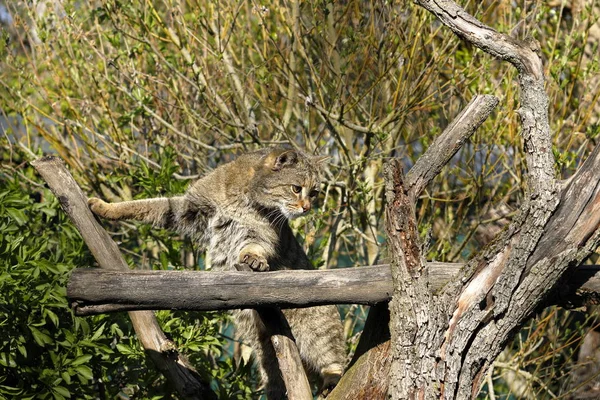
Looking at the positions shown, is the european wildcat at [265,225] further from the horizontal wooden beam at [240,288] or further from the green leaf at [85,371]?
the horizontal wooden beam at [240,288]

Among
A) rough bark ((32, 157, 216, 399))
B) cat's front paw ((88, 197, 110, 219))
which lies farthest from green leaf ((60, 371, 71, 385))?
cat's front paw ((88, 197, 110, 219))

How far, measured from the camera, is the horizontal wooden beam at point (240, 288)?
3.75m

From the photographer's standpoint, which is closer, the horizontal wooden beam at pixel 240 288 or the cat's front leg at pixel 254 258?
the horizontal wooden beam at pixel 240 288

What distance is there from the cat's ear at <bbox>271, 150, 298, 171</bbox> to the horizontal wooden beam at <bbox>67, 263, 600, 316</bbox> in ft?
4.40

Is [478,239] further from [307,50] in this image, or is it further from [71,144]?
[71,144]

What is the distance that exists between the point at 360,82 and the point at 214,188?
1543 millimetres

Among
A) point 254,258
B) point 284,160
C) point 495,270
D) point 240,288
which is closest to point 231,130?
point 284,160

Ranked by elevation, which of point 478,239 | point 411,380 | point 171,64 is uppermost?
point 171,64

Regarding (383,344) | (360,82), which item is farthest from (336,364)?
(360,82)

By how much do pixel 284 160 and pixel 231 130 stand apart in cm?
155

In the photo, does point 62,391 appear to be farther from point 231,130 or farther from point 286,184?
point 231,130

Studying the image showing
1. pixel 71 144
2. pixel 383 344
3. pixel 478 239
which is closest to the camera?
pixel 383 344

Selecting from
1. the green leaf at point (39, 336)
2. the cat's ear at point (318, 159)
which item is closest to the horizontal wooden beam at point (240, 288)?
the green leaf at point (39, 336)

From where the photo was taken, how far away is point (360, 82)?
602 cm
